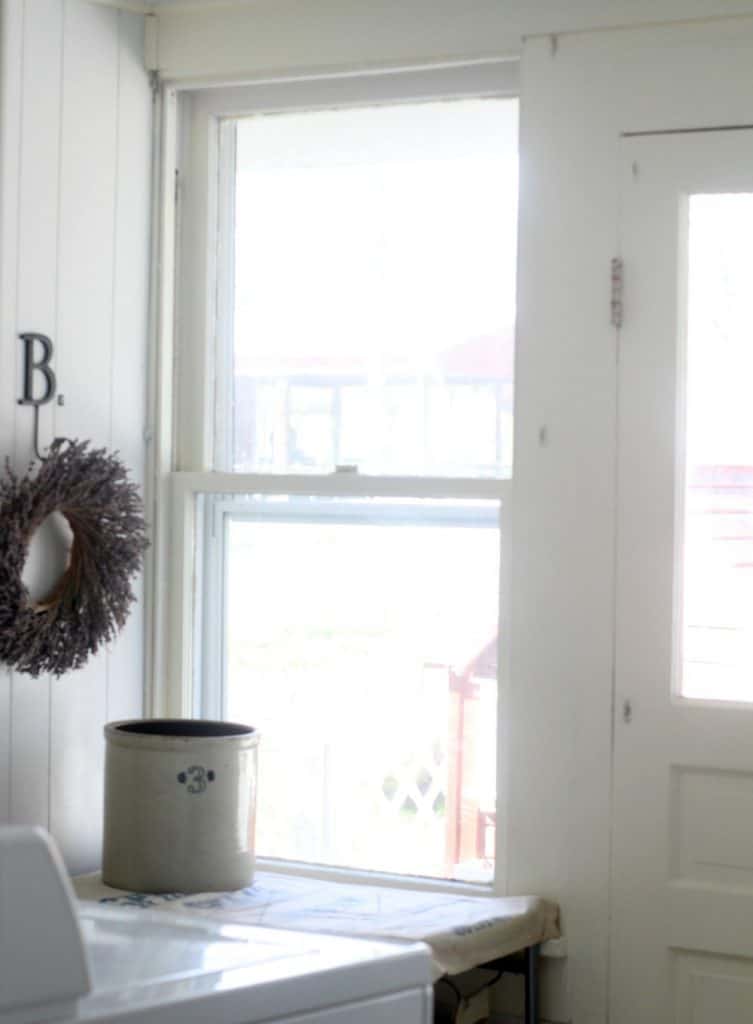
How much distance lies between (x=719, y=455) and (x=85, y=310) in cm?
128

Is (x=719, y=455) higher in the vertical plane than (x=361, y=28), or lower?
lower

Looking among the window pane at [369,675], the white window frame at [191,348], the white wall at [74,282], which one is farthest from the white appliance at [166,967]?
the white window frame at [191,348]

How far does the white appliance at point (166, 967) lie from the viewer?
0.97 meters

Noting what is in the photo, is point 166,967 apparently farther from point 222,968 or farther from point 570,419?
point 570,419

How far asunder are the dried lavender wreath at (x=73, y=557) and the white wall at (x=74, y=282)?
10cm

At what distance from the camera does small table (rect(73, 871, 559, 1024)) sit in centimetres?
249

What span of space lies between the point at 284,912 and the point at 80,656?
0.62 metres

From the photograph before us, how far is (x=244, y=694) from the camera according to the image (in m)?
3.20

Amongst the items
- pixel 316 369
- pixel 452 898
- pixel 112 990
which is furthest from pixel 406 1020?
pixel 316 369

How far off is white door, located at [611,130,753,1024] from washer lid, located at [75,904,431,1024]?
161cm

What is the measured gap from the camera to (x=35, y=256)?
2.81 metres

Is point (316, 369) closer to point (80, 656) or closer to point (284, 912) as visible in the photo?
point (80, 656)

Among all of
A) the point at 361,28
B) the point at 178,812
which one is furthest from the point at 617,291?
the point at 178,812

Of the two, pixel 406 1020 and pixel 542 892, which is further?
pixel 542 892
